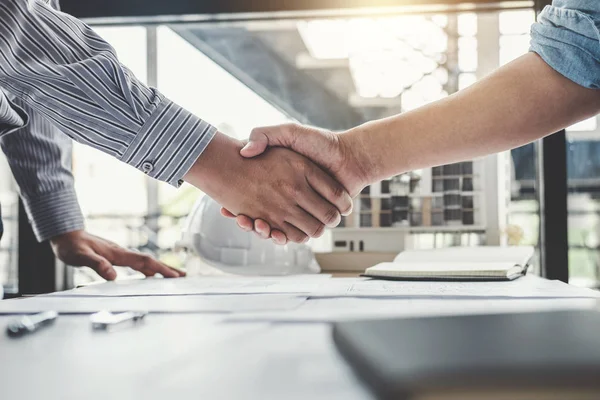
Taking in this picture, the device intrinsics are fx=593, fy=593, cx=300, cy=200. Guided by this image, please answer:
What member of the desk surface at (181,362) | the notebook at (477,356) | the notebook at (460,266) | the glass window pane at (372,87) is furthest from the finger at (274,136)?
the notebook at (477,356)

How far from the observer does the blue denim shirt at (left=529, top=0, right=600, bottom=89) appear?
3.17 feet

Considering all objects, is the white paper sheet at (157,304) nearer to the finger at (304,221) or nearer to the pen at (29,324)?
the pen at (29,324)

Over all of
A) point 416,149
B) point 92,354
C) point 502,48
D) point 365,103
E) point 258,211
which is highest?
point 502,48

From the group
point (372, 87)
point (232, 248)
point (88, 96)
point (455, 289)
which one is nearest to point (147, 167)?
point (88, 96)

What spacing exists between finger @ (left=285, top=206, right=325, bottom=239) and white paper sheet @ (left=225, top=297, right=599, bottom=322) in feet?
1.68

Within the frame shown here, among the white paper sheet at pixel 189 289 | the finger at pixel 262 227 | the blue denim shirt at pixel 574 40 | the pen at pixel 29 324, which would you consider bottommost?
the white paper sheet at pixel 189 289

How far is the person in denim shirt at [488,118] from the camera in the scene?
100 centimetres

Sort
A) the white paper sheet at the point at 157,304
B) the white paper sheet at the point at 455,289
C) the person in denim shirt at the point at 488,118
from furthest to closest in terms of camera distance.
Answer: the person in denim shirt at the point at 488,118, the white paper sheet at the point at 455,289, the white paper sheet at the point at 157,304

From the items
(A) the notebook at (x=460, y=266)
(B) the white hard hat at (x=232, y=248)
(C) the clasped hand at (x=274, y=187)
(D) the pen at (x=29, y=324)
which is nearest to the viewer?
(D) the pen at (x=29, y=324)

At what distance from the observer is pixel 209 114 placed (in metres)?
2.46

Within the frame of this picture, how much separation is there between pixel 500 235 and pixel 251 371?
5.17 ft

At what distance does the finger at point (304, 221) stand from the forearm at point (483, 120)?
0.65 ft

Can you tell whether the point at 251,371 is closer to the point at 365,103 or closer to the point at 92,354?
the point at 92,354

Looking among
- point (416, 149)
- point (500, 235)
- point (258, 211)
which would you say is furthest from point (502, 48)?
point (258, 211)
